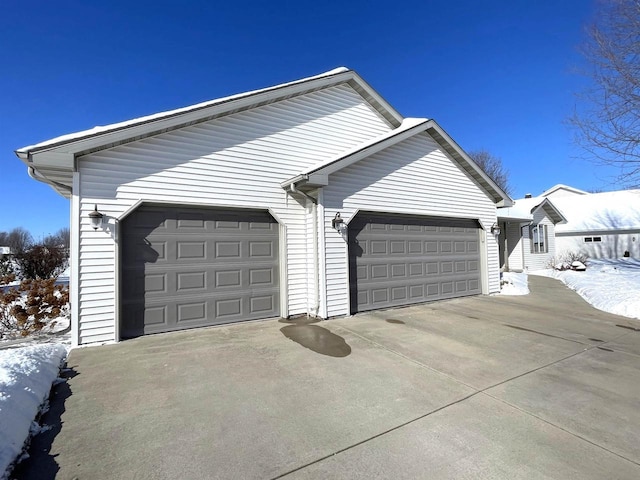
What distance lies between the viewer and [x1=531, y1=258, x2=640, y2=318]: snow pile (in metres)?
7.57

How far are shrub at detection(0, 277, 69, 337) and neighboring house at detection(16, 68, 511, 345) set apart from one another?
2.35m

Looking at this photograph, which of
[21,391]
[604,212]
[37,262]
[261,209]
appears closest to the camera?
[21,391]

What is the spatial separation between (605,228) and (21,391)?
29.6 meters

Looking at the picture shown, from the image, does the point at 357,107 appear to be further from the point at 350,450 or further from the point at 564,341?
the point at 350,450

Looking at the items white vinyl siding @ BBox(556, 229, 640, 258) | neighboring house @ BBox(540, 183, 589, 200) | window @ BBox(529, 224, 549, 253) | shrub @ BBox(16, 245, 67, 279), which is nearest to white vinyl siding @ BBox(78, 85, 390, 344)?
shrub @ BBox(16, 245, 67, 279)

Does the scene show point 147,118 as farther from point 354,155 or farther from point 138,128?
point 354,155

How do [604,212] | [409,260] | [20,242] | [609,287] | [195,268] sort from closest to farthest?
[195,268], [409,260], [609,287], [604,212], [20,242]

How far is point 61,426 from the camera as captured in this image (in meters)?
2.79

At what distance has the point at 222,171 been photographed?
634cm

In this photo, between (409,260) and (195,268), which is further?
(409,260)

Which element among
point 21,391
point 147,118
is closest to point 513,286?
point 147,118

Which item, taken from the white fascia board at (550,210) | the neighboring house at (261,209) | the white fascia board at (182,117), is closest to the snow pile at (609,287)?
the neighboring house at (261,209)

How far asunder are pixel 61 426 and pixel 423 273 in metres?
7.84

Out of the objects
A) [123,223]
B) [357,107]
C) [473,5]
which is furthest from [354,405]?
[473,5]
